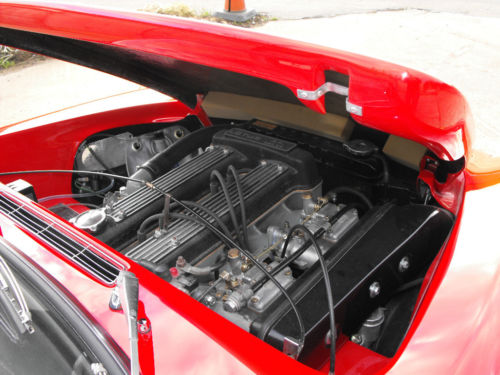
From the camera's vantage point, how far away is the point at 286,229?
162 cm

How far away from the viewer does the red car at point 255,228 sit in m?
0.92

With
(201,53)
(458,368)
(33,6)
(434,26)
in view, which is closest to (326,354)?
(458,368)

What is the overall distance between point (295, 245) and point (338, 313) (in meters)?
0.37

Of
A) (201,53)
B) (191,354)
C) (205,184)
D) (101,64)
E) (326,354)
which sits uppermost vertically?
(201,53)

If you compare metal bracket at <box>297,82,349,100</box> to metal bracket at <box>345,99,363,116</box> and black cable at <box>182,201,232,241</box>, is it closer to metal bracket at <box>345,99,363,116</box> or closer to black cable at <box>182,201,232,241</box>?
metal bracket at <box>345,99,363,116</box>

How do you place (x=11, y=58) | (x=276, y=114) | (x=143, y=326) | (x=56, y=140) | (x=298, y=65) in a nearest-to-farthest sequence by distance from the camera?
(x=143, y=326) → (x=298, y=65) → (x=276, y=114) → (x=56, y=140) → (x=11, y=58)

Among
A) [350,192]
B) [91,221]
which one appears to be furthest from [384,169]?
[91,221]

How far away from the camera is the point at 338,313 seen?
1196 millimetres

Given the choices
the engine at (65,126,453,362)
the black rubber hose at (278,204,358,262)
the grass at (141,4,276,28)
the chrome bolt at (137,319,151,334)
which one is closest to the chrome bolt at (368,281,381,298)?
the engine at (65,126,453,362)

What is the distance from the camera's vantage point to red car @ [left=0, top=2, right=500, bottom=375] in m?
0.92

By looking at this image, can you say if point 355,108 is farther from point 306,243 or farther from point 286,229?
point 286,229

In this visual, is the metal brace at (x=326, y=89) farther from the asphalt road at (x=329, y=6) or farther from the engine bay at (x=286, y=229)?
the asphalt road at (x=329, y=6)

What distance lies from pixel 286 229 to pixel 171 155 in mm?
665

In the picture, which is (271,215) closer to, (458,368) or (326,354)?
(326,354)
